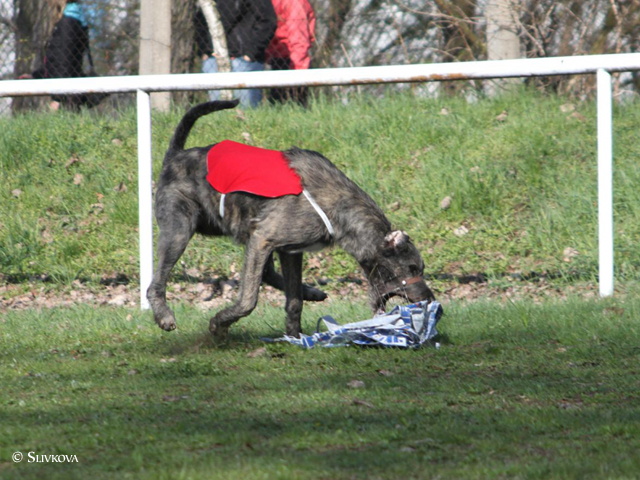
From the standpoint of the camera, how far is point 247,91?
10664mm

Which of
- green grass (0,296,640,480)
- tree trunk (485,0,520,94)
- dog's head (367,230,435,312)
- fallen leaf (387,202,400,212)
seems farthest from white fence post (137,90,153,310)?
tree trunk (485,0,520,94)

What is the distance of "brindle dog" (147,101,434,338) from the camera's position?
554cm

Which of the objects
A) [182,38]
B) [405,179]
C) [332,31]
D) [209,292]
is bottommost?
[209,292]

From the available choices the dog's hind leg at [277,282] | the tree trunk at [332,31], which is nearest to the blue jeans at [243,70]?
the tree trunk at [332,31]

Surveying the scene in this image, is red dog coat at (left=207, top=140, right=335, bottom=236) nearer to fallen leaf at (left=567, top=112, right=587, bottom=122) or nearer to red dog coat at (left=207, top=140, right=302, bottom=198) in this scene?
red dog coat at (left=207, top=140, right=302, bottom=198)

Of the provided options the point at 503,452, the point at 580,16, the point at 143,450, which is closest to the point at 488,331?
the point at 503,452

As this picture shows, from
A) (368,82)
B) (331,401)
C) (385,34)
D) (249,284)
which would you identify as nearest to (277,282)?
(249,284)

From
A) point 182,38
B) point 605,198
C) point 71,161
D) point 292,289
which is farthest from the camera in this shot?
point 182,38

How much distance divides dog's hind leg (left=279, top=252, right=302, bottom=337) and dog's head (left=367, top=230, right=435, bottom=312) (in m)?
0.64

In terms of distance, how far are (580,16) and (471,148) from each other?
2.85 m

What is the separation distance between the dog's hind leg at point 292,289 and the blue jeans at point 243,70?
440 centimetres

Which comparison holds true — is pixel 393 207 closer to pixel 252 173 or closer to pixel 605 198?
pixel 605 198

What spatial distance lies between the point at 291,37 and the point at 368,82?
12.8ft

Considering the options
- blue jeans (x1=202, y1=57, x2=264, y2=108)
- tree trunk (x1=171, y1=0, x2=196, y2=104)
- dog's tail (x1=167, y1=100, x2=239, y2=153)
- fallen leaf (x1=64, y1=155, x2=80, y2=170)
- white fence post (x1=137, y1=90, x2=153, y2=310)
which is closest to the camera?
dog's tail (x1=167, y1=100, x2=239, y2=153)
